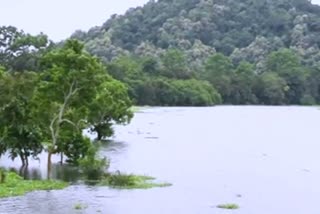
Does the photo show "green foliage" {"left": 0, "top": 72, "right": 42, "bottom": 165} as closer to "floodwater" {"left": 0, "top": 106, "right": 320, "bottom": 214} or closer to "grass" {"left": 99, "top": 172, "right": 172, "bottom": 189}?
"floodwater" {"left": 0, "top": 106, "right": 320, "bottom": 214}

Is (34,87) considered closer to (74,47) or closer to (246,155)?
(74,47)

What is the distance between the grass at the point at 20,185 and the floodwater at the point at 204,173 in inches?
34.3

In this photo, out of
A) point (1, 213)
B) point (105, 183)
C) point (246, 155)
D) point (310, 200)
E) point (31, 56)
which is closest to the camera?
point (1, 213)

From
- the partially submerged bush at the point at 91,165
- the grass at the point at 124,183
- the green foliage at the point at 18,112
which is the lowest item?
the grass at the point at 124,183

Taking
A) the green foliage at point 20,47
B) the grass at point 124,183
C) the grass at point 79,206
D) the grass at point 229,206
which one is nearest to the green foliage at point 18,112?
the grass at point 124,183

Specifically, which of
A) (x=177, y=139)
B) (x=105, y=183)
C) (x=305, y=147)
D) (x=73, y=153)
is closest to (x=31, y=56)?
(x=177, y=139)

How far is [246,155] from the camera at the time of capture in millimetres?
66688

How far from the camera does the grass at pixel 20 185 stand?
139 ft

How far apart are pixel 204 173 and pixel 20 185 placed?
15.3 meters

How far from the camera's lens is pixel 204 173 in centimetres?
5381

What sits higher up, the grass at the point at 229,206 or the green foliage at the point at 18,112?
the green foliage at the point at 18,112

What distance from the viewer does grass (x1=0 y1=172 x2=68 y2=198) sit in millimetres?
42219

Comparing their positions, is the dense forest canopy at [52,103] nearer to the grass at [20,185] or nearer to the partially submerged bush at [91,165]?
the partially submerged bush at [91,165]

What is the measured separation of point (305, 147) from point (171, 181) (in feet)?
97.5
